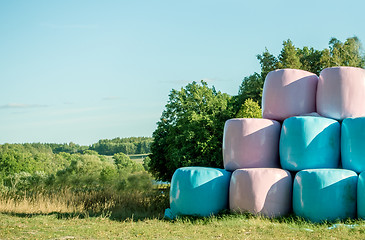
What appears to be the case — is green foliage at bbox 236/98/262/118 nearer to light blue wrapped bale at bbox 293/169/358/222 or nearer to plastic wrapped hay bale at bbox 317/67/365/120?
plastic wrapped hay bale at bbox 317/67/365/120

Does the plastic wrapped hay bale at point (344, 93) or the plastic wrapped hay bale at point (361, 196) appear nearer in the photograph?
the plastic wrapped hay bale at point (361, 196)

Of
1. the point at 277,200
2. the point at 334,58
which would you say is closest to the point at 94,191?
the point at 277,200

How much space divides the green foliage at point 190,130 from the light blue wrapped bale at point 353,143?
6562 millimetres

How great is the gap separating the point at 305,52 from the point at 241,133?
55.8 ft

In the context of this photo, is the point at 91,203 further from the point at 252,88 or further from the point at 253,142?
the point at 252,88

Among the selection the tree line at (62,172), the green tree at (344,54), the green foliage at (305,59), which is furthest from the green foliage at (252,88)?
the tree line at (62,172)

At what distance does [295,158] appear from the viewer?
28.5ft

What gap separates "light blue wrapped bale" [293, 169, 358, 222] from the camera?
8211mm

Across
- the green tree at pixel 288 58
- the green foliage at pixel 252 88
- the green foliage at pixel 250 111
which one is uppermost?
the green tree at pixel 288 58

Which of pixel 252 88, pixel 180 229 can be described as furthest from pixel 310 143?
pixel 252 88

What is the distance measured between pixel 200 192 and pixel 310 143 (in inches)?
89.8

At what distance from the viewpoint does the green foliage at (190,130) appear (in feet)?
49.1

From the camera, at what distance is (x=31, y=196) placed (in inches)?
497

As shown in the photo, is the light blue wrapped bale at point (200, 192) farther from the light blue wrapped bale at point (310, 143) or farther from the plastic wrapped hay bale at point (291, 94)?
the plastic wrapped hay bale at point (291, 94)
